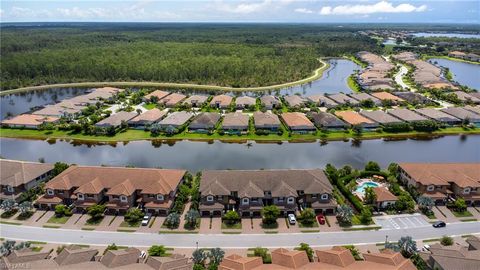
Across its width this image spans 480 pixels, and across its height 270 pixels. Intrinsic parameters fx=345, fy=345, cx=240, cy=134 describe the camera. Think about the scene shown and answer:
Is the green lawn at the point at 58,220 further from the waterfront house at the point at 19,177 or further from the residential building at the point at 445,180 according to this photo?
the residential building at the point at 445,180

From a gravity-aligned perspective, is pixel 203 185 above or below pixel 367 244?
above

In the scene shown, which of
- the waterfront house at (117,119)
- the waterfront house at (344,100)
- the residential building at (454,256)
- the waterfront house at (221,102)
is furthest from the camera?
the waterfront house at (344,100)

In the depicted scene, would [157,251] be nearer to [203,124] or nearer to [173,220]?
[173,220]

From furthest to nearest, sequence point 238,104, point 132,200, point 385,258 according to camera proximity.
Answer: point 238,104 < point 132,200 < point 385,258

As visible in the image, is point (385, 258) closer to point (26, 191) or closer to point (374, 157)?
point (374, 157)

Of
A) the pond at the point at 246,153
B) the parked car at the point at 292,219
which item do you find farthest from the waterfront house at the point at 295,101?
the parked car at the point at 292,219

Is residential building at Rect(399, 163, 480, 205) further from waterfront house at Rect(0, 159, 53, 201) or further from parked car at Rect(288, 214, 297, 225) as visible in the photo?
waterfront house at Rect(0, 159, 53, 201)

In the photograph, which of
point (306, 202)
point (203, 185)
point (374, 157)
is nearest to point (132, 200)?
point (203, 185)

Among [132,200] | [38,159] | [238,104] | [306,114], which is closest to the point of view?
[132,200]
